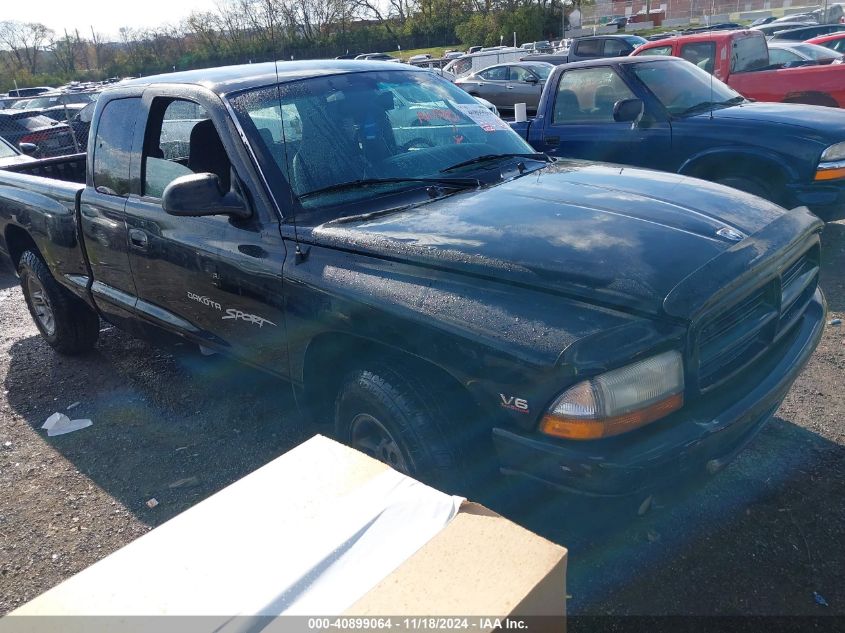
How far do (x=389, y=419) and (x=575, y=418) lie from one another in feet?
2.35

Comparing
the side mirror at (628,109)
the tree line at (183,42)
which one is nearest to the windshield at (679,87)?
the side mirror at (628,109)

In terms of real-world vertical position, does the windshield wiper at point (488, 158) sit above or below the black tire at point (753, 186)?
above

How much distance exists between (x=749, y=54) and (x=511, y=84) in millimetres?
7196

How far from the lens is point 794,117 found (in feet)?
18.9

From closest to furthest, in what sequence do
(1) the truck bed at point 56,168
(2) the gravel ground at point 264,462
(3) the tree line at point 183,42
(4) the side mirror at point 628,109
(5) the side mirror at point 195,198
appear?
(2) the gravel ground at point 264,462 < (5) the side mirror at point 195,198 < (1) the truck bed at point 56,168 < (4) the side mirror at point 628,109 < (3) the tree line at point 183,42

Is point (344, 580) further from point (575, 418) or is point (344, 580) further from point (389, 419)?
point (389, 419)

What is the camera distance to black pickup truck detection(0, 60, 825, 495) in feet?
7.04

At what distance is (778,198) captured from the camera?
568cm

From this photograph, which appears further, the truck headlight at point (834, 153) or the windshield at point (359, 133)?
the truck headlight at point (834, 153)

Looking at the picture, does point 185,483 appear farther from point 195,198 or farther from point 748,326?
point 748,326

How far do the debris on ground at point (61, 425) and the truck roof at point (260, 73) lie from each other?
2019mm

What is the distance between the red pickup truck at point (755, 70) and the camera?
29.8 ft

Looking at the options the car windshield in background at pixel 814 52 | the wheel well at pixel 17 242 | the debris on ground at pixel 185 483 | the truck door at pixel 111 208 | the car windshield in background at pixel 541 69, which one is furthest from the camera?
the car windshield in background at pixel 541 69

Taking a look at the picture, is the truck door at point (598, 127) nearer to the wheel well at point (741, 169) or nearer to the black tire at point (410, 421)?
the wheel well at point (741, 169)
